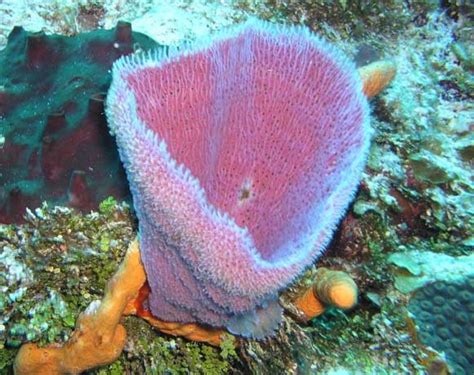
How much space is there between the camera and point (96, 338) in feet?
5.84

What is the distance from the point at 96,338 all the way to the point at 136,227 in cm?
52

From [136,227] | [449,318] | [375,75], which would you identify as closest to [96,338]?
[136,227]

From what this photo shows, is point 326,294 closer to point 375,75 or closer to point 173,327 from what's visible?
point 173,327

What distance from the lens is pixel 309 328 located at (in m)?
1.92

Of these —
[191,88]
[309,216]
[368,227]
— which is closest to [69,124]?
[191,88]

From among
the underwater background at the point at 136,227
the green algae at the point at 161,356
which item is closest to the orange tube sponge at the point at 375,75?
the underwater background at the point at 136,227

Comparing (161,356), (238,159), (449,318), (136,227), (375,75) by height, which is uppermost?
(375,75)

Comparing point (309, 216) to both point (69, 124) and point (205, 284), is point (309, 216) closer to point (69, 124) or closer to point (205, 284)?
point (205, 284)

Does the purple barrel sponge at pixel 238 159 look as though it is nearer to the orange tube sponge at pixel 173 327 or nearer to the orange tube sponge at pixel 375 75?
the orange tube sponge at pixel 173 327

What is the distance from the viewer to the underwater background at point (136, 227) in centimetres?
182

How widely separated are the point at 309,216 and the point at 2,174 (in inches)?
63.4

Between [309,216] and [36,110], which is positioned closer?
[309,216]

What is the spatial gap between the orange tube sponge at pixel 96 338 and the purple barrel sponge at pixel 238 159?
12cm

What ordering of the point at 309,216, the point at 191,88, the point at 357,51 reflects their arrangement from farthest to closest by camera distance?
the point at 357,51 → the point at 191,88 → the point at 309,216
